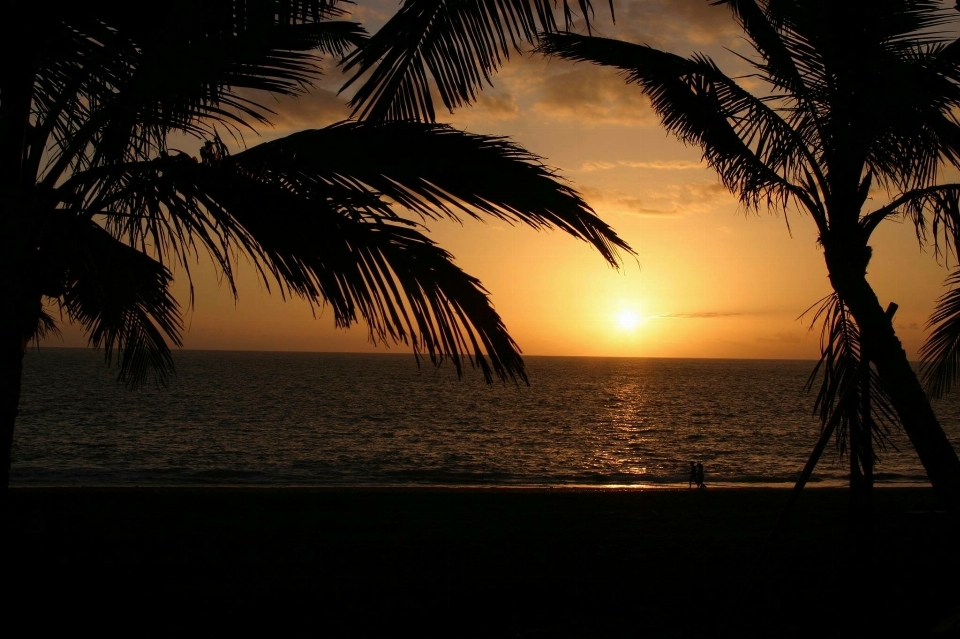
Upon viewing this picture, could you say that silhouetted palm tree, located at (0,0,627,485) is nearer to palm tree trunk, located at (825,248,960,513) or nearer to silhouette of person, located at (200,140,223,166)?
silhouette of person, located at (200,140,223,166)

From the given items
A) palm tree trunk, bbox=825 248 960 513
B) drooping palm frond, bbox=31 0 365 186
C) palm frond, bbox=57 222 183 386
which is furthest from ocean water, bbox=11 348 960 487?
drooping palm frond, bbox=31 0 365 186

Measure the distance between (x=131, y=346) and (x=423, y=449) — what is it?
91.4 ft

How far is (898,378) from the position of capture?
5117 millimetres

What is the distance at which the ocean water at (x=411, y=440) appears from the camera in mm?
25875

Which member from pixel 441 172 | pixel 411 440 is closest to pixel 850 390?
pixel 441 172

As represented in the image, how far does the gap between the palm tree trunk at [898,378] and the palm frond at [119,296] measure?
4.68 metres

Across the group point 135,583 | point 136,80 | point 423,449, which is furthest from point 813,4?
point 423,449

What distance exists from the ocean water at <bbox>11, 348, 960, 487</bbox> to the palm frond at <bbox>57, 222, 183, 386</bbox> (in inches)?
272

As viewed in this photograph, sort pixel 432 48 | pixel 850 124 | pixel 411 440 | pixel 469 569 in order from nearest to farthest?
pixel 432 48, pixel 850 124, pixel 469 569, pixel 411 440

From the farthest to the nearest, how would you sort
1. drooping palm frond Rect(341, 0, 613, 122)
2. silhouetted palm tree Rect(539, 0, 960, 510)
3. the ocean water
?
the ocean water, silhouetted palm tree Rect(539, 0, 960, 510), drooping palm frond Rect(341, 0, 613, 122)

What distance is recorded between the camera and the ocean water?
2588cm

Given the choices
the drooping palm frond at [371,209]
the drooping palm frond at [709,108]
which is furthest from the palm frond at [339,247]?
the drooping palm frond at [709,108]

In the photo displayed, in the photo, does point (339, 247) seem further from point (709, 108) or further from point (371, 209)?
point (709, 108)

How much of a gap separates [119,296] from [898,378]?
499cm
